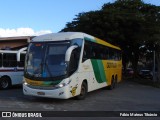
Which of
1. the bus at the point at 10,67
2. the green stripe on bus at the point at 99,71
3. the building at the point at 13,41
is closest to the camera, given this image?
the green stripe on bus at the point at 99,71

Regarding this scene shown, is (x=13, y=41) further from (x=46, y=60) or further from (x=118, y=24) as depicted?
(x=46, y=60)

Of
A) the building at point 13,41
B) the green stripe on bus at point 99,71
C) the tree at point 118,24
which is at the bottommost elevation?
the green stripe on bus at point 99,71

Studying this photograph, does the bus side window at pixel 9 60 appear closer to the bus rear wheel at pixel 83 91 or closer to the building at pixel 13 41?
the bus rear wheel at pixel 83 91

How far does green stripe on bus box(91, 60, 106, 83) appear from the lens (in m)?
18.1

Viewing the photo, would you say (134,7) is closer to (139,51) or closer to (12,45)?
(139,51)

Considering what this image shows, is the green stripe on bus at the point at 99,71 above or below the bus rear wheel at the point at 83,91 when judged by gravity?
above

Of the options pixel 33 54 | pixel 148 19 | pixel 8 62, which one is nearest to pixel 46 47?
pixel 33 54

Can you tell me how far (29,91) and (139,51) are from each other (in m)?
26.3

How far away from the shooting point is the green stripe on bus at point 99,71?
18.1 metres

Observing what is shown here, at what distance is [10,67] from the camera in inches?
796

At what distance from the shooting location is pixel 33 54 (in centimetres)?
1503

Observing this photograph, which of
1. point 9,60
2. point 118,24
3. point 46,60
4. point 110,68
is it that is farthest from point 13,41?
point 46,60

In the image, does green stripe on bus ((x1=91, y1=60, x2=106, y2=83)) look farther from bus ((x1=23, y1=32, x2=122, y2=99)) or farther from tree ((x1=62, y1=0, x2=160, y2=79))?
tree ((x1=62, y1=0, x2=160, y2=79))

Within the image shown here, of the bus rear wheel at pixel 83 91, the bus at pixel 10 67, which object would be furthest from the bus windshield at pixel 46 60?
the bus at pixel 10 67
